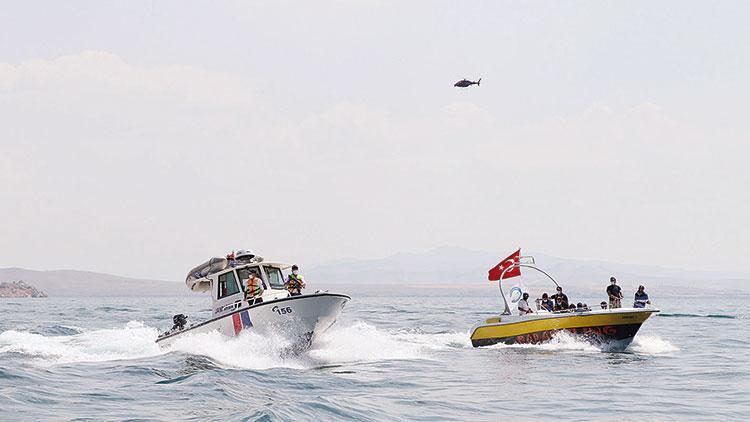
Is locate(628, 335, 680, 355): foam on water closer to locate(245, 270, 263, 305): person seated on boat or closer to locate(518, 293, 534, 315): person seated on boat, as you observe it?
locate(518, 293, 534, 315): person seated on boat

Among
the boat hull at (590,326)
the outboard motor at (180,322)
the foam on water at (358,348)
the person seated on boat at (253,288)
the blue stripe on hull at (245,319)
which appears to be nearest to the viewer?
the blue stripe on hull at (245,319)

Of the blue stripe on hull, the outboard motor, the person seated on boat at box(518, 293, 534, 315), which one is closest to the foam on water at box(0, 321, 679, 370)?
the blue stripe on hull

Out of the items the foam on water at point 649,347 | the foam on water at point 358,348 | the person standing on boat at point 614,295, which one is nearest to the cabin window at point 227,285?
the foam on water at point 358,348

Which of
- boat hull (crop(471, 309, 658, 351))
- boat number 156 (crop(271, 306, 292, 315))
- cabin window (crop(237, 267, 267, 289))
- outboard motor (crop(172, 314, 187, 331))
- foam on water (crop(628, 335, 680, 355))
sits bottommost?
foam on water (crop(628, 335, 680, 355))

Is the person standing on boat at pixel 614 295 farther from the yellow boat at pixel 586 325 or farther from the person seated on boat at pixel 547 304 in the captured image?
the person seated on boat at pixel 547 304

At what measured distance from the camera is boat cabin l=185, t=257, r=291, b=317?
2569cm

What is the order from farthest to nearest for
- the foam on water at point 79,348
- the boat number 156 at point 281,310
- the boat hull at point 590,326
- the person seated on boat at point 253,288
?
the boat hull at point 590,326, the foam on water at point 79,348, the person seated on boat at point 253,288, the boat number 156 at point 281,310

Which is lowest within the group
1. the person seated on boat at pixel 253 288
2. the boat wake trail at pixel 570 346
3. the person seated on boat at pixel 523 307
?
the boat wake trail at pixel 570 346

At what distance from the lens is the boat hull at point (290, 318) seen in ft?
76.9

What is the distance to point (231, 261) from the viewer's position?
26.5m

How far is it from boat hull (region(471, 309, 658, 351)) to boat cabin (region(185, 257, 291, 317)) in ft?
32.0

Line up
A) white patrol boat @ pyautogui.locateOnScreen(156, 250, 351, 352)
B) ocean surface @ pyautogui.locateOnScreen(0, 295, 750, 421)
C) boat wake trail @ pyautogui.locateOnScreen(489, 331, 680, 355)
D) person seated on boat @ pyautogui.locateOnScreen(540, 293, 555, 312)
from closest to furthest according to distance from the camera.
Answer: ocean surface @ pyautogui.locateOnScreen(0, 295, 750, 421), white patrol boat @ pyautogui.locateOnScreen(156, 250, 351, 352), boat wake trail @ pyautogui.locateOnScreen(489, 331, 680, 355), person seated on boat @ pyautogui.locateOnScreen(540, 293, 555, 312)

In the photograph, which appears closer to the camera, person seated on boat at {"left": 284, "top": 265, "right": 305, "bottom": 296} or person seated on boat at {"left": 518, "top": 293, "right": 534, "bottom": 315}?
person seated on boat at {"left": 284, "top": 265, "right": 305, "bottom": 296}

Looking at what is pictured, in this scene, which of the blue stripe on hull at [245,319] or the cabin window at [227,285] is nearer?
the blue stripe on hull at [245,319]
